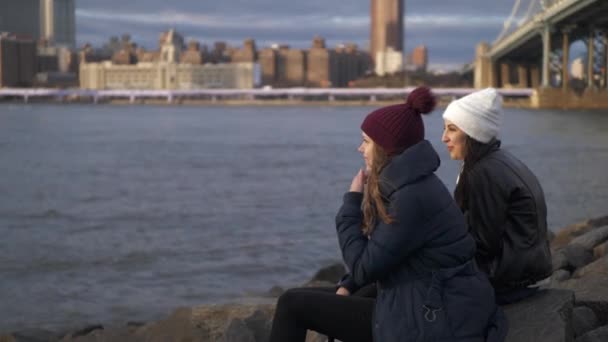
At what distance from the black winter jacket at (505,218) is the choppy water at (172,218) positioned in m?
3.56

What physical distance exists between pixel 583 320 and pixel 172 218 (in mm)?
8401

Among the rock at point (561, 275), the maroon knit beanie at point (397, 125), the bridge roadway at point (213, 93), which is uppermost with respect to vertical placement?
the bridge roadway at point (213, 93)

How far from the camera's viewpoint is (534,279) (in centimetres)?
258

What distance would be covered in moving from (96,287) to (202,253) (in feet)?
5.42

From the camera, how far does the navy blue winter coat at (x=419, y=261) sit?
2182mm

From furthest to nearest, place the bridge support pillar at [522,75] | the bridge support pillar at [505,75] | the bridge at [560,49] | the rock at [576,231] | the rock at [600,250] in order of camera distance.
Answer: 1. the bridge support pillar at [505,75]
2. the bridge support pillar at [522,75]
3. the bridge at [560,49]
4. the rock at [576,231]
5. the rock at [600,250]

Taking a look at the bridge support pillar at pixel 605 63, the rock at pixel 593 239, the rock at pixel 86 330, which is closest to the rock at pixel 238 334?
the rock at pixel 86 330

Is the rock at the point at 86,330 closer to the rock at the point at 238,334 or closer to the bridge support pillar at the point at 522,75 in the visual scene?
the rock at the point at 238,334

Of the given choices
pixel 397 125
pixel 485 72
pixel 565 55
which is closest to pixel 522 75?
pixel 485 72

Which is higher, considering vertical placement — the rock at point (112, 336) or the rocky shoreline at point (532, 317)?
the rocky shoreline at point (532, 317)

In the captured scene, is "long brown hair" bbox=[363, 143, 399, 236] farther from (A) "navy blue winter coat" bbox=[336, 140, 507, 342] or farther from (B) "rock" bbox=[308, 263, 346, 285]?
(B) "rock" bbox=[308, 263, 346, 285]

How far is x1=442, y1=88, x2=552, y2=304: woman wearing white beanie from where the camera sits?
2.50 m

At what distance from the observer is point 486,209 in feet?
8.20

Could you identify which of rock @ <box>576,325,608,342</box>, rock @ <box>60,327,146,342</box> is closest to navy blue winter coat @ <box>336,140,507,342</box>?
rock @ <box>576,325,608,342</box>
